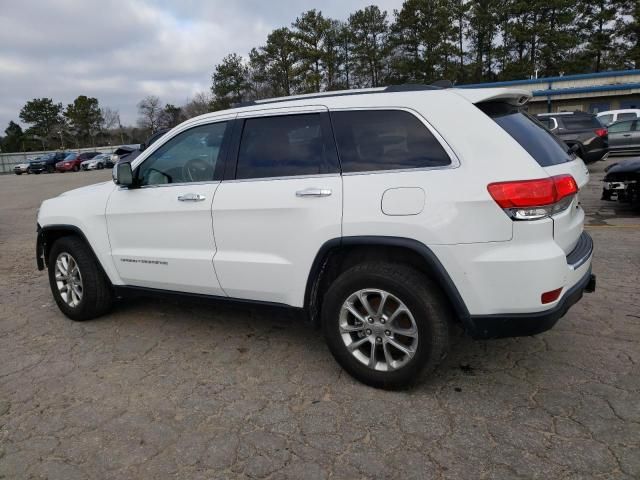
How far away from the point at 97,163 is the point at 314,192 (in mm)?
44257

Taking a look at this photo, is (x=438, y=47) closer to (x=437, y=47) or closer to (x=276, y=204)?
(x=437, y=47)

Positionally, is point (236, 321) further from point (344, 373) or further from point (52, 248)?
point (52, 248)

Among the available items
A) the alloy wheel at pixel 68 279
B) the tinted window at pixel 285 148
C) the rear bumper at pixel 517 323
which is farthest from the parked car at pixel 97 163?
the rear bumper at pixel 517 323

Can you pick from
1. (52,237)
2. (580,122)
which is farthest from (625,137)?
(52,237)

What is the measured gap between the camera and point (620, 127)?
16.2 metres

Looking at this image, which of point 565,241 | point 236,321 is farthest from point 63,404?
point 565,241

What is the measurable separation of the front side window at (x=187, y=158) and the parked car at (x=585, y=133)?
42.4ft

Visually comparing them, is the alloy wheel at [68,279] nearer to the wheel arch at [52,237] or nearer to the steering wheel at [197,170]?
the wheel arch at [52,237]

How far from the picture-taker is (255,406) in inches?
122

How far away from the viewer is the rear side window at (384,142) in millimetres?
2957

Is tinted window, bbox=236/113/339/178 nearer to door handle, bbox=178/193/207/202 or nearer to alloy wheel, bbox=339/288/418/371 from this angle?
door handle, bbox=178/193/207/202

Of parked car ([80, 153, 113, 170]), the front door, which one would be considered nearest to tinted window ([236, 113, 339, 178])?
the front door

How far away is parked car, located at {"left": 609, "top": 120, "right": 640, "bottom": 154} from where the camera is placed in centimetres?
1580

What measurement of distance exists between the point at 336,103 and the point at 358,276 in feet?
3.75
